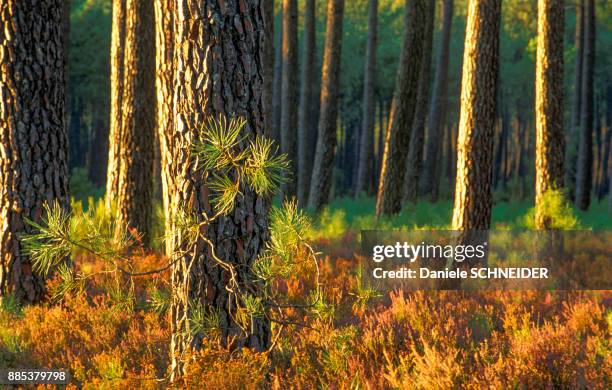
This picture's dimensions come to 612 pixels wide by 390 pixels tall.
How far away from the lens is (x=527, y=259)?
11578mm

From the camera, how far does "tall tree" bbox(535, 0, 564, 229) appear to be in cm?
1171

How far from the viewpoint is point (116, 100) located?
40.3 ft

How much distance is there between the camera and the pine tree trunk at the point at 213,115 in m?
5.06

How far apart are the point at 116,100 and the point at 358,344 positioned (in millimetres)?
7457

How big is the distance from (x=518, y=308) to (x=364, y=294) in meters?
3.26

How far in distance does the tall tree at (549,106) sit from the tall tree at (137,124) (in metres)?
6.07

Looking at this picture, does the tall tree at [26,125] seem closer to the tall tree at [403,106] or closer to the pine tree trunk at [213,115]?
the pine tree trunk at [213,115]

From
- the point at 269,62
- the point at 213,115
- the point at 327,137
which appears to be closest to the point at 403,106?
the point at 327,137

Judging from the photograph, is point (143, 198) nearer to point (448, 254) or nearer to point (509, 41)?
point (448, 254)

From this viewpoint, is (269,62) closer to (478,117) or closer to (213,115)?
(478,117)

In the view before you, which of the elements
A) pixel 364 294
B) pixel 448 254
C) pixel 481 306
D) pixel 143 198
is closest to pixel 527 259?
pixel 448 254

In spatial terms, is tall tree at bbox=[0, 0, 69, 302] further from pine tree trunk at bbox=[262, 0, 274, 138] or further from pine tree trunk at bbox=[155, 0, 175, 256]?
pine tree trunk at bbox=[262, 0, 274, 138]

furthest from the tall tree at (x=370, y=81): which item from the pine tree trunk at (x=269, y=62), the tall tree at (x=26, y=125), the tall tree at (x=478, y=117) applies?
the tall tree at (x=26, y=125)

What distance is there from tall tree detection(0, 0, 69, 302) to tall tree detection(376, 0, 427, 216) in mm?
8649
